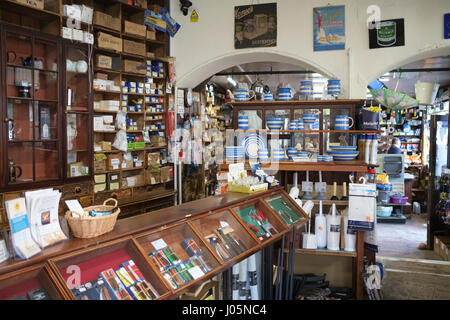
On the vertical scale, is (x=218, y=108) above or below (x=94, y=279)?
above

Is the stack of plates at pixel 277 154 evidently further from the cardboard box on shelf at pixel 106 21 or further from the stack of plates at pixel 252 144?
the cardboard box on shelf at pixel 106 21

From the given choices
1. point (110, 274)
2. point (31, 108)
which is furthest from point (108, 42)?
point (110, 274)

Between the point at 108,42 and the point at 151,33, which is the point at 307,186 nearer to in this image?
the point at 108,42

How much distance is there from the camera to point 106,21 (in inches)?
206

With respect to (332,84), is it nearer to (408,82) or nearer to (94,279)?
(94,279)

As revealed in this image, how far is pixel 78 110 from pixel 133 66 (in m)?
1.34

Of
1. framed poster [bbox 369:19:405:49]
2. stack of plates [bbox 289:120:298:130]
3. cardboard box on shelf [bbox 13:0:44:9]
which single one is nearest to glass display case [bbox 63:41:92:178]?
cardboard box on shelf [bbox 13:0:44:9]

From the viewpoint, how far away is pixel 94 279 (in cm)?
175

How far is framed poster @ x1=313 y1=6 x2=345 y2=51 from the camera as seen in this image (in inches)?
213

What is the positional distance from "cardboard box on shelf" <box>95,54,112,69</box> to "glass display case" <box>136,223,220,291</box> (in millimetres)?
3598

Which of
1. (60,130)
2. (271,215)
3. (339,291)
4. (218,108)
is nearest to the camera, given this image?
(271,215)

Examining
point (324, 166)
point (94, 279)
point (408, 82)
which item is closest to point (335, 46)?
point (324, 166)

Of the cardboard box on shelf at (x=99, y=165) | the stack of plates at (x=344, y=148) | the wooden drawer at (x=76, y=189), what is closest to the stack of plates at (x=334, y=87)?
the stack of plates at (x=344, y=148)
